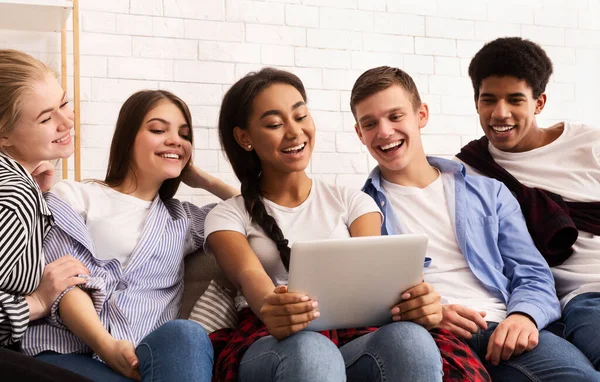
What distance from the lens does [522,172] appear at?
217cm

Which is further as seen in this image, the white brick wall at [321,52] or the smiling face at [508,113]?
the white brick wall at [321,52]

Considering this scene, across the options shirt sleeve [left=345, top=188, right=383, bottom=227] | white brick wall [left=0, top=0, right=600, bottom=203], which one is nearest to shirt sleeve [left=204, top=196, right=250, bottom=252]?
shirt sleeve [left=345, top=188, right=383, bottom=227]

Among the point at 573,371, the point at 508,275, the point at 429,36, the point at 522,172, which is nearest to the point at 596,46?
the point at 429,36

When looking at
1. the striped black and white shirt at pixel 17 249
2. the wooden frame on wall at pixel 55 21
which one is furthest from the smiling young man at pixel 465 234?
the wooden frame on wall at pixel 55 21

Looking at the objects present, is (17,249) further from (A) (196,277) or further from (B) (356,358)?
(B) (356,358)

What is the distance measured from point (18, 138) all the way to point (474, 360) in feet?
3.77

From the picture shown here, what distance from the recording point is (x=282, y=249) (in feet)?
5.68

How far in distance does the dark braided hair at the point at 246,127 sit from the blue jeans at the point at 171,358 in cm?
37

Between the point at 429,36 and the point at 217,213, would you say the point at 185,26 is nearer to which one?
the point at 429,36

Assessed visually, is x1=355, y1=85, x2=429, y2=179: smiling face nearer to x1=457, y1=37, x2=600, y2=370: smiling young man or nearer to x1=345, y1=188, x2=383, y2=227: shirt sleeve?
x1=345, y1=188, x2=383, y2=227: shirt sleeve

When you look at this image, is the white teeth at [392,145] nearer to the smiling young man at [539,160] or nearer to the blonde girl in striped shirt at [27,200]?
the smiling young man at [539,160]

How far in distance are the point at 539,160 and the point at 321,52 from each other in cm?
158

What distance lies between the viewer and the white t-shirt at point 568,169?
200 cm

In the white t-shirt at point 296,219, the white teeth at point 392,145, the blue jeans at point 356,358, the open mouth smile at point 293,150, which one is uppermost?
the white teeth at point 392,145
